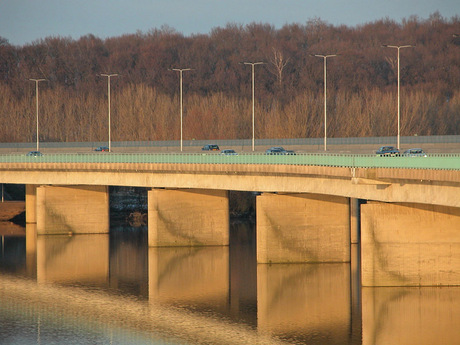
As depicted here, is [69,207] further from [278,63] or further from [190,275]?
[278,63]

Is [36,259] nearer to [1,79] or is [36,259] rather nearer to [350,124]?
[350,124]

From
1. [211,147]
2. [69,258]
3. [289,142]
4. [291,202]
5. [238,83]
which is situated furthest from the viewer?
[238,83]

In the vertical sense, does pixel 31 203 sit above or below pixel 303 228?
above

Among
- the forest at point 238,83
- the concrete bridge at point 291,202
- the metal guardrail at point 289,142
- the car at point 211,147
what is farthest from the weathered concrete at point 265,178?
the forest at point 238,83

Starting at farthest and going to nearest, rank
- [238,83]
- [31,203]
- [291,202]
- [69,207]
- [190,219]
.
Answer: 1. [238,83]
2. [31,203]
3. [69,207]
4. [190,219]
5. [291,202]

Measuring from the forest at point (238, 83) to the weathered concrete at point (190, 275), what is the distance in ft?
134

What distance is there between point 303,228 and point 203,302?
9.16 metres

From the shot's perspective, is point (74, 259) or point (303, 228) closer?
point (303, 228)

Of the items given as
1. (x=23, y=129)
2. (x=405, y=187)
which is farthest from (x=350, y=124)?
(x=405, y=187)

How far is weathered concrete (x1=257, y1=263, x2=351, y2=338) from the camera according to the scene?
37.4 m

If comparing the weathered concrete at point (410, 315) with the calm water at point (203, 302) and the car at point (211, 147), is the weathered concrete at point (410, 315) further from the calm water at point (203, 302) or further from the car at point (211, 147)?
the car at point (211, 147)

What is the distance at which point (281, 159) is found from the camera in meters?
50.1

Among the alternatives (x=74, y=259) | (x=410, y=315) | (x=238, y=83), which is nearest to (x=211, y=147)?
(x=74, y=259)

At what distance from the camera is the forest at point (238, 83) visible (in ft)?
328
